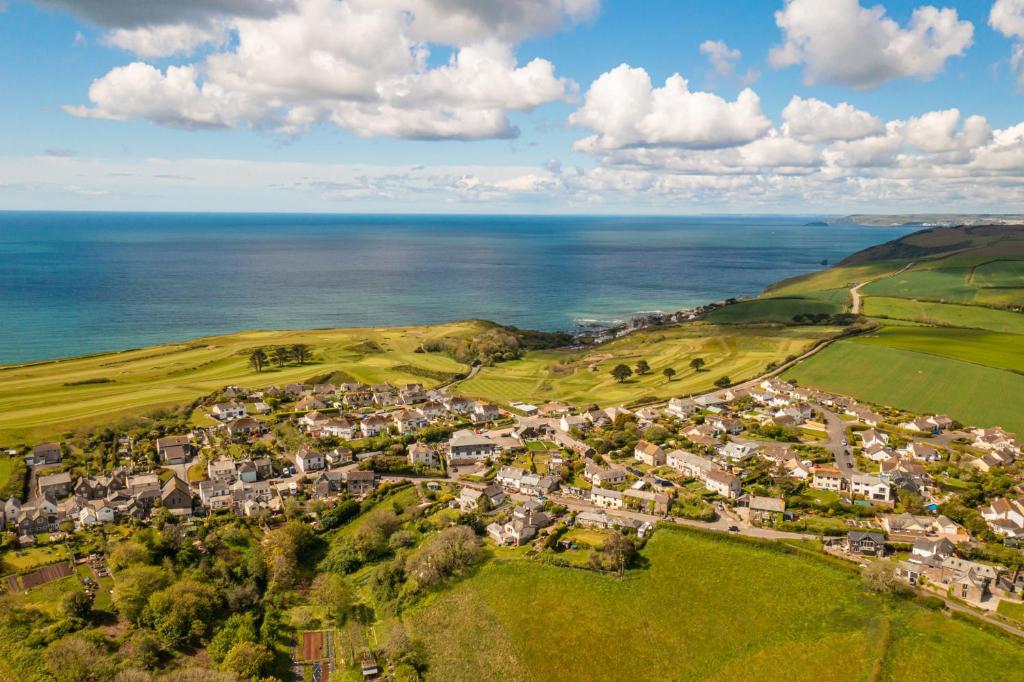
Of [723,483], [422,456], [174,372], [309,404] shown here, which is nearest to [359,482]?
[422,456]

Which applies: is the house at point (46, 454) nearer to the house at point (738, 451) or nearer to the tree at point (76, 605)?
the tree at point (76, 605)

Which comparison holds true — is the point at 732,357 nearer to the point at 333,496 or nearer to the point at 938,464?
the point at 938,464

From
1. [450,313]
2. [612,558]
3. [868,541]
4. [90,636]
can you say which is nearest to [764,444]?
[868,541]

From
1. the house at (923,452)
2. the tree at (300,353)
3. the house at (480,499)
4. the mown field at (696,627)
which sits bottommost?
the mown field at (696,627)

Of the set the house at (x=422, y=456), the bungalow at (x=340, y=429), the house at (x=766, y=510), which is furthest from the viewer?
the bungalow at (x=340, y=429)

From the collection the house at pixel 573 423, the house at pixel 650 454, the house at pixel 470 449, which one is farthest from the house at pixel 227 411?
the house at pixel 650 454

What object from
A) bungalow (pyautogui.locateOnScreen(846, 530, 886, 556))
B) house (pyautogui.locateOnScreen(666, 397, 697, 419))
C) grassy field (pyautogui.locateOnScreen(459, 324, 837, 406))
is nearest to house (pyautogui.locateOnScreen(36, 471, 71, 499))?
grassy field (pyautogui.locateOnScreen(459, 324, 837, 406))

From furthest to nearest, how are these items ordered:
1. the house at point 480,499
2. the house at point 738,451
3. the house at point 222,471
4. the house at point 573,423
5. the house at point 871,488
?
the house at point 573,423 → the house at point 738,451 → the house at point 222,471 → the house at point 480,499 → the house at point 871,488
